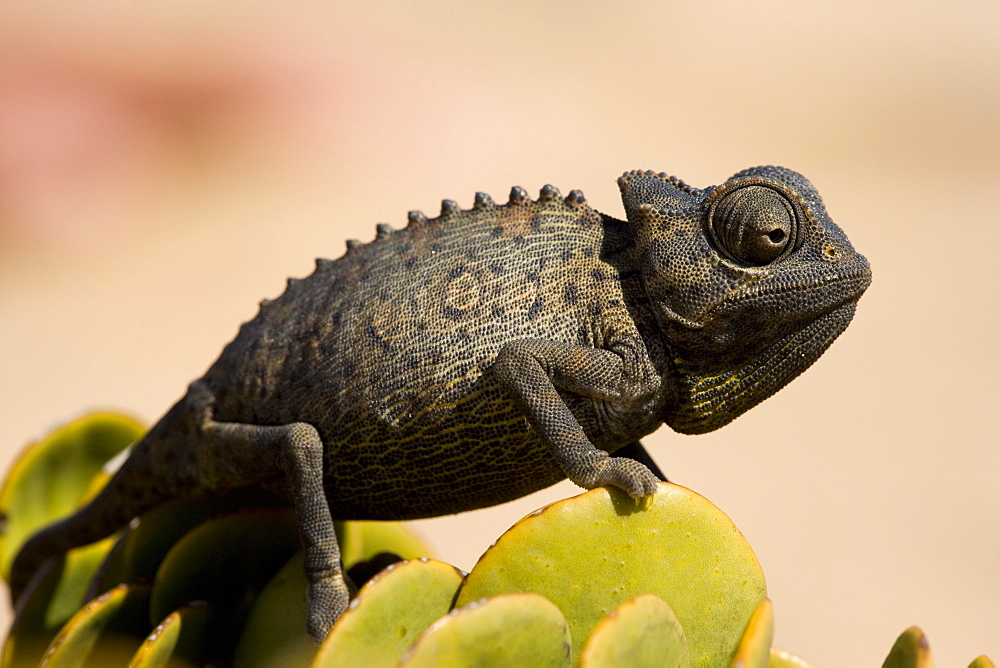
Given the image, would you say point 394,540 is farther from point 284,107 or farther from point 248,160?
point 284,107

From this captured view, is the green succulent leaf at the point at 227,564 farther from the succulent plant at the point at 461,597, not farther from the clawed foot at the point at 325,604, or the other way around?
the clawed foot at the point at 325,604

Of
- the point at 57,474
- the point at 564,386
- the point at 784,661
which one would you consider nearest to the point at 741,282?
the point at 564,386

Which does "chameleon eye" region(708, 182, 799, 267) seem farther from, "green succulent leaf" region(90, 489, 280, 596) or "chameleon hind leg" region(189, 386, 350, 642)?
"green succulent leaf" region(90, 489, 280, 596)

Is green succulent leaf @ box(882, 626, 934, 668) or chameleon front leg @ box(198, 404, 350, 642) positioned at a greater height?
chameleon front leg @ box(198, 404, 350, 642)

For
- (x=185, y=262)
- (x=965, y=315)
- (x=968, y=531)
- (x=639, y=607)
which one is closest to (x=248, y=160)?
(x=185, y=262)

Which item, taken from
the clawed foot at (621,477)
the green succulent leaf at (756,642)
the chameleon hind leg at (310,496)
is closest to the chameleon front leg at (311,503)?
the chameleon hind leg at (310,496)

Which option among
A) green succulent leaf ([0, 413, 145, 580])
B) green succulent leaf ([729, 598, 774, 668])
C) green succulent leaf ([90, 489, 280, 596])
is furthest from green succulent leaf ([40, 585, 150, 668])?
green succulent leaf ([729, 598, 774, 668])
